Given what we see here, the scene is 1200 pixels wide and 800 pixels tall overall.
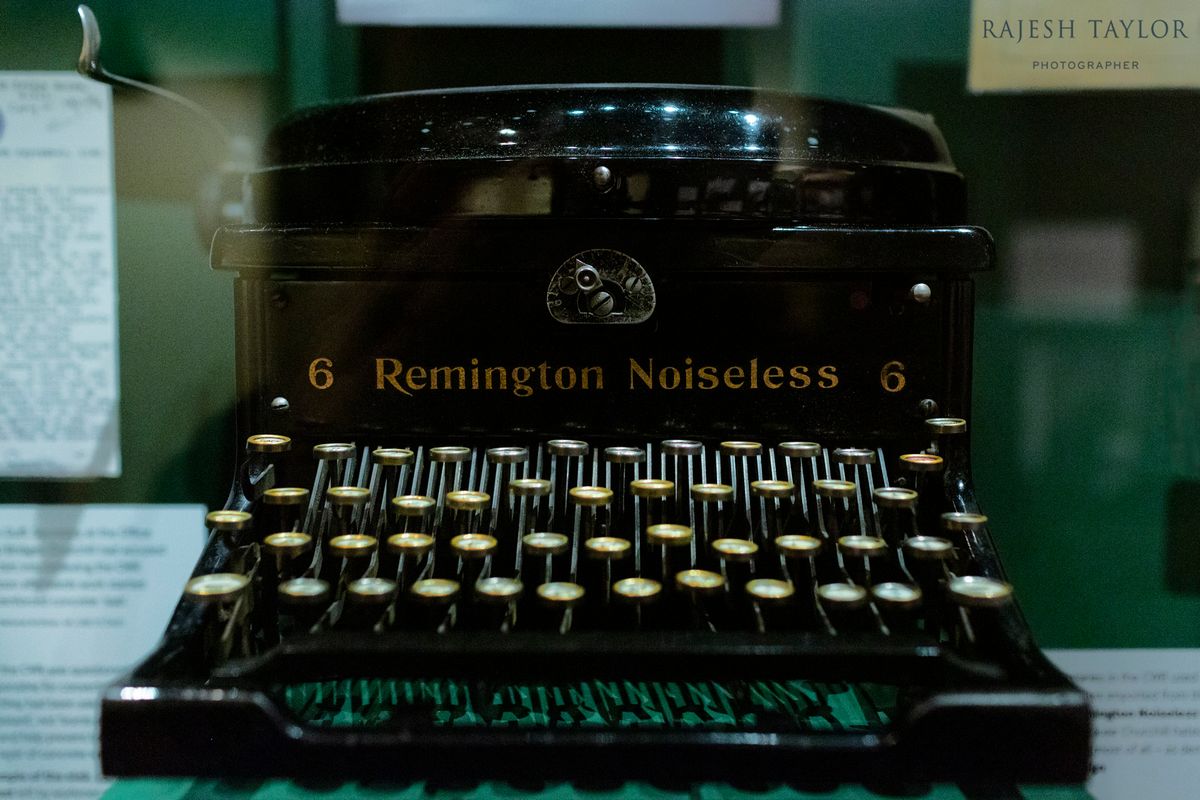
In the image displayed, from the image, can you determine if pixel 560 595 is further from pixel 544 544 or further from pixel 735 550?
pixel 735 550

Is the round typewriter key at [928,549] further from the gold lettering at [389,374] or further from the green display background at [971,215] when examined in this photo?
the green display background at [971,215]

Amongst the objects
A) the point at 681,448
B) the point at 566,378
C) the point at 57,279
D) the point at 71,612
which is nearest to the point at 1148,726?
the point at 681,448

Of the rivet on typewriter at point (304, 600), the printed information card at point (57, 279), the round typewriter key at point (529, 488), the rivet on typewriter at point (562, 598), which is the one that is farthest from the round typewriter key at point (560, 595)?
the printed information card at point (57, 279)

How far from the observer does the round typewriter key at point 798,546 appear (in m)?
0.89

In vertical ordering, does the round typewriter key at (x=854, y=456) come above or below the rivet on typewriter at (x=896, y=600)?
above

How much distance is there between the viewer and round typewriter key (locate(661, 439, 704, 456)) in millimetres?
1000

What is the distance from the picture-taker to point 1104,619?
1.57m

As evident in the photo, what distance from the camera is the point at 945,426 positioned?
3.34 ft

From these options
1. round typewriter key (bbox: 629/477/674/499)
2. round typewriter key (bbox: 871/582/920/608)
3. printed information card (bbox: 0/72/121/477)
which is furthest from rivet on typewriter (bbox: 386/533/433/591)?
printed information card (bbox: 0/72/121/477)

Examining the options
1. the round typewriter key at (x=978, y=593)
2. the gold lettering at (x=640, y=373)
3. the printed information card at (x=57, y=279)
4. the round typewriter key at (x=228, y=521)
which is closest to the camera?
the round typewriter key at (x=978, y=593)

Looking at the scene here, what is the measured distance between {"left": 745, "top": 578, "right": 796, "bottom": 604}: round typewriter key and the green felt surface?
0.55 feet

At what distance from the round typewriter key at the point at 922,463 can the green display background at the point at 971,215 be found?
63 centimetres

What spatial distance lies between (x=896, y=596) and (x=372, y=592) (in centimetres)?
49

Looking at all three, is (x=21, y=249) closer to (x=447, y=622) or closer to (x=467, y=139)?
(x=467, y=139)
